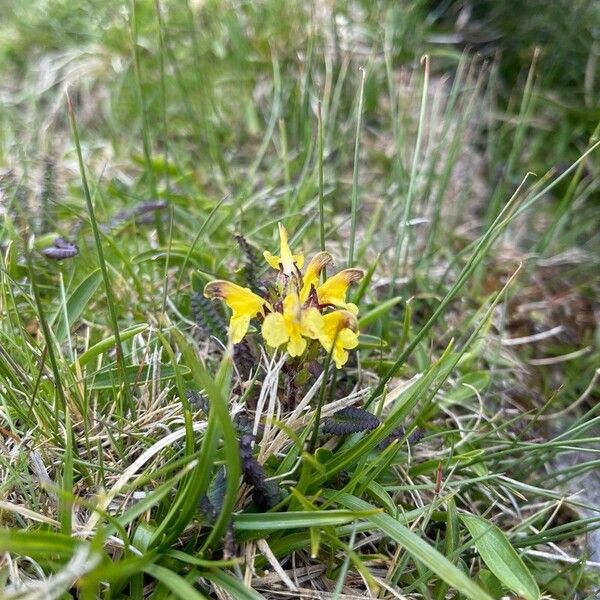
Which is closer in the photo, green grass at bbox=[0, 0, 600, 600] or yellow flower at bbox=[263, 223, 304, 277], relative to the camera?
green grass at bbox=[0, 0, 600, 600]

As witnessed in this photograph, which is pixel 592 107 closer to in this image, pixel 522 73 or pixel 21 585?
pixel 522 73

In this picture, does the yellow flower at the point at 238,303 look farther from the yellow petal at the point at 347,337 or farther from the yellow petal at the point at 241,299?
the yellow petal at the point at 347,337

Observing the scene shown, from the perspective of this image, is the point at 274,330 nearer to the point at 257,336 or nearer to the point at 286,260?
the point at 286,260

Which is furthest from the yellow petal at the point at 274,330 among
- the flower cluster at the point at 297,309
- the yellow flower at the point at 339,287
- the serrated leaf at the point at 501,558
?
the serrated leaf at the point at 501,558

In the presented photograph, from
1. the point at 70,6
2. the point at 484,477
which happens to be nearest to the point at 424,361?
the point at 484,477

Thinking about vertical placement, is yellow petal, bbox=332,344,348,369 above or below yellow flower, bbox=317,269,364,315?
below

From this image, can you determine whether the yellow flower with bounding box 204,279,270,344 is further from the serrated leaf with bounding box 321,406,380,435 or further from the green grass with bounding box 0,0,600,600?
the serrated leaf with bounding box 321,406,380,435

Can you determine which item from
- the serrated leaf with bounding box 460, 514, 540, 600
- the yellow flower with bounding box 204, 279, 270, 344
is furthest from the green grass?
the yellow flower with bounding box 204, 279, 270, 344

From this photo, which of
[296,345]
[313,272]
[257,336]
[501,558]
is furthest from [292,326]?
[501,558]
